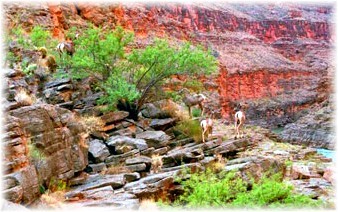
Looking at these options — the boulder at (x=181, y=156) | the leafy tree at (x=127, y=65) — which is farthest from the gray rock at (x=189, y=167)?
the leafy tree at (x=127, y=65)

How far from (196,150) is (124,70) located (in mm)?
5266

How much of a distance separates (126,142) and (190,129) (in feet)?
11.0

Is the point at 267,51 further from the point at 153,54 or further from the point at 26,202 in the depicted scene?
the point at 26,202

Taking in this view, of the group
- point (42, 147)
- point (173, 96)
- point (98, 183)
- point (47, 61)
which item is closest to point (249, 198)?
point (98, 183)

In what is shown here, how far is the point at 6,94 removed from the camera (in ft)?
37.1

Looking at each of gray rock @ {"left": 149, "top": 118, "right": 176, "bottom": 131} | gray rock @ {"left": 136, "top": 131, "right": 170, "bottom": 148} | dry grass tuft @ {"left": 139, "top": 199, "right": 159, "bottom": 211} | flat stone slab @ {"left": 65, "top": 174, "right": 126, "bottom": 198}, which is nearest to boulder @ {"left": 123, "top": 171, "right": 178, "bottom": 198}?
flat stone slab @ {"left": 65, "top": 174, "right": 126, "bottom": 198}

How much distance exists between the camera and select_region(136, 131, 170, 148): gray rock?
15.8m

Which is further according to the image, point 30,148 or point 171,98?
point 171,98

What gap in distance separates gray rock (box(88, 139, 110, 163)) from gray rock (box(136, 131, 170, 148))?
1.91 meters

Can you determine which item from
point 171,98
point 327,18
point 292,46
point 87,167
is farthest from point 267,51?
point 87,167

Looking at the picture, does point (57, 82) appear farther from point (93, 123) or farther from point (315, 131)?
point (315, 131)

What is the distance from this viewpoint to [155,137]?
16.0m

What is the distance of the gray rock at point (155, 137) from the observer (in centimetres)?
1584

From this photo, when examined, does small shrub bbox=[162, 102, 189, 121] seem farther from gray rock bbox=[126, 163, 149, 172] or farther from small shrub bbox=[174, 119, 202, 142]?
gray rock bbox=[126, 163, 149, 172]
